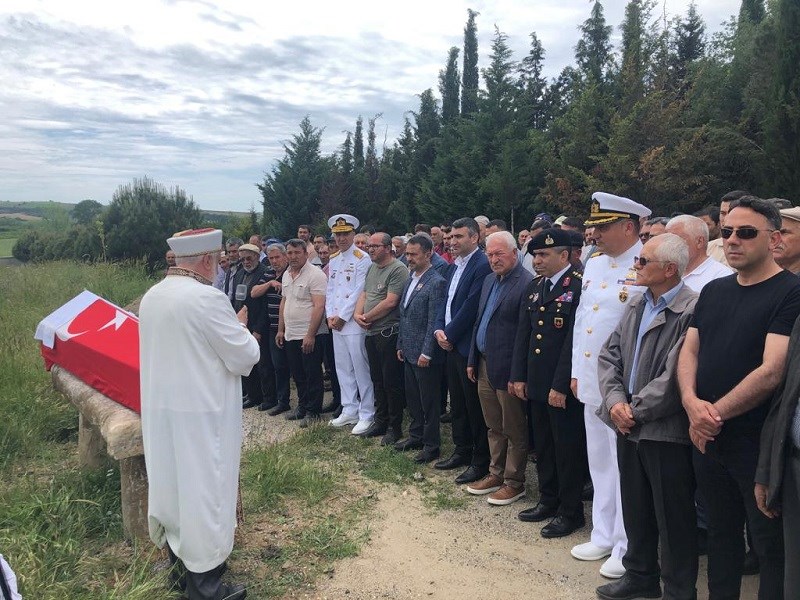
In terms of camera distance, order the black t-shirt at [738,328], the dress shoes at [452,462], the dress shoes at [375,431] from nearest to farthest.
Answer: the black t-shirt at [738,328] → the dress shoes at [452,462] → the dress shoes at [375,431]

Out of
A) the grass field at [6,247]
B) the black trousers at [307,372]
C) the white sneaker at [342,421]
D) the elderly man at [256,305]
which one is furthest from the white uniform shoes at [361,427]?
the grass field at [6,247]

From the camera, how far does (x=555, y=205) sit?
20562mm

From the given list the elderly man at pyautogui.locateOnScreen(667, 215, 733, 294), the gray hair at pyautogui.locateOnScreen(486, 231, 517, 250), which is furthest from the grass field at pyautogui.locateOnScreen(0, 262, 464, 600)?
the elderly man at pyautogui.locateOnScreen(667, 215, 733, 294)

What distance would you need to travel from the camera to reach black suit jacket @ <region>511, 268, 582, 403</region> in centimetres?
383

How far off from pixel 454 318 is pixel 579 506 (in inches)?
67.8

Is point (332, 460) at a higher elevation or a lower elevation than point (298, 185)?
lower

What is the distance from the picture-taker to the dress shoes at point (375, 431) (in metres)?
6.09

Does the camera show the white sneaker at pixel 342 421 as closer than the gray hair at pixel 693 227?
No

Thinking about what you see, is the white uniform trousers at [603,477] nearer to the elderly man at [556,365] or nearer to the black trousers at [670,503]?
the elderly man at [556,365]

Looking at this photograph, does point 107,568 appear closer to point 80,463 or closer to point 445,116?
point 80,463

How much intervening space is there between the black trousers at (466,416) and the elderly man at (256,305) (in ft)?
9.28

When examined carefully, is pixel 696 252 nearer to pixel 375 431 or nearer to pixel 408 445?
pixel 408 445

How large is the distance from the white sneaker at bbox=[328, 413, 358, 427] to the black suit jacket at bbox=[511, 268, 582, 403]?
276cm

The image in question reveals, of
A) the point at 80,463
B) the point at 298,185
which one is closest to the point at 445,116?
the point at 298,185
